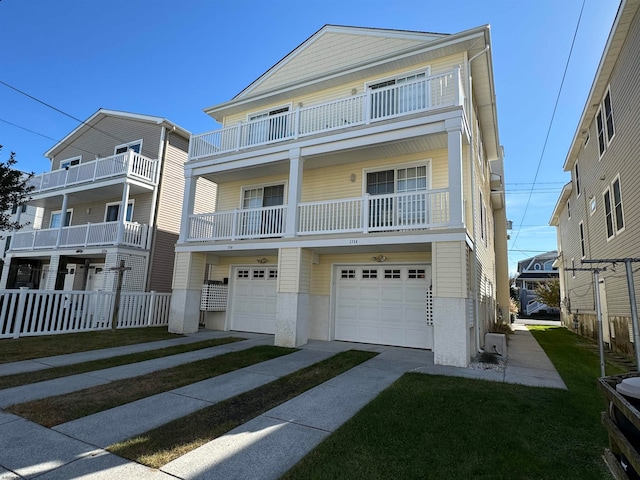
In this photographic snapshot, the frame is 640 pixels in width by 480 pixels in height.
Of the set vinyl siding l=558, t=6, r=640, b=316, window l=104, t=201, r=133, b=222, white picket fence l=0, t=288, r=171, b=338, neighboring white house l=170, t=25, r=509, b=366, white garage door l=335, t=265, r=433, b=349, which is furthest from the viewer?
window l=104, t=201, r=133, b=222

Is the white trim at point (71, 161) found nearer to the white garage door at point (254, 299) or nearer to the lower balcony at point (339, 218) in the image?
the lower balcony at point (339, 218)

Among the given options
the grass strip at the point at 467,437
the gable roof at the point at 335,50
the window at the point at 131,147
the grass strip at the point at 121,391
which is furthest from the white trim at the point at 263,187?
the grass strip at the point at 467,437

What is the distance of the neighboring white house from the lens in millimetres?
8484

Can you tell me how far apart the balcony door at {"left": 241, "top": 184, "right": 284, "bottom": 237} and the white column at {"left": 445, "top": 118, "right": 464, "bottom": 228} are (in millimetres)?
4990

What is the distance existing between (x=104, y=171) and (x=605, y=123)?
20.1 meters

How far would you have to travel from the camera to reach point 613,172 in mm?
10914

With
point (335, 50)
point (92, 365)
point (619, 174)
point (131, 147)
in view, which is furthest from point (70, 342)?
point (619, 174)

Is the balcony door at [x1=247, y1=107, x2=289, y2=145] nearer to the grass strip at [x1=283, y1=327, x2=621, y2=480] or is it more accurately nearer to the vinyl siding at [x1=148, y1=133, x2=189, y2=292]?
the vinyl siding at [x1=148, y1=133, x2=189, y2=292]

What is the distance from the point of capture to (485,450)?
351 cm

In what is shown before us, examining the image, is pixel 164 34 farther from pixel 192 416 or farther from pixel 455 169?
pixel 192 416

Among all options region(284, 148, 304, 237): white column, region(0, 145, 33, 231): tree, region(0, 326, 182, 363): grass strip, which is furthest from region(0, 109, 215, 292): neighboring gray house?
region(284, 148, 304, 237): white column

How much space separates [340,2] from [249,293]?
9963 millimetres

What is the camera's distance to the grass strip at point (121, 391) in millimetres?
4309

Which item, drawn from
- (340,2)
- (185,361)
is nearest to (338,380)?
(185,361)
